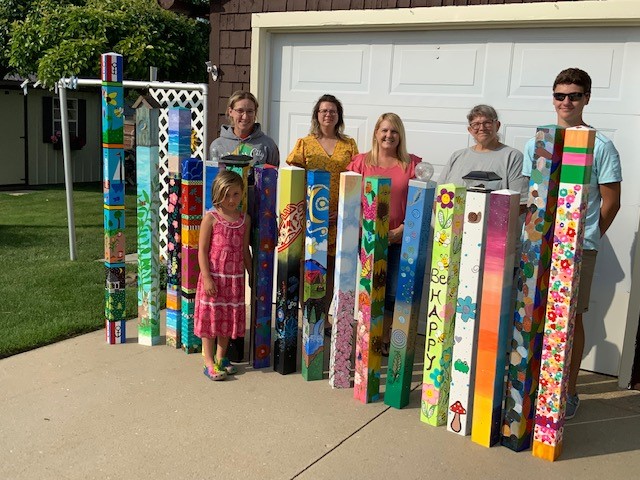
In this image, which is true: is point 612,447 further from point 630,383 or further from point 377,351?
point 377,351

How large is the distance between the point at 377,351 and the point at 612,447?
4.13 ft

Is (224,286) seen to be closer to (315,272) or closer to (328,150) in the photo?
(315,272)

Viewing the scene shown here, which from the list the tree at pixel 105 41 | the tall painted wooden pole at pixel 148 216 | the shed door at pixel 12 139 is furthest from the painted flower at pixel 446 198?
the shed door at pixel 12 139

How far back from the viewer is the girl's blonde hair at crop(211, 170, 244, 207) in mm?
3686

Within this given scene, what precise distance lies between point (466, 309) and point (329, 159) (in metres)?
1.54

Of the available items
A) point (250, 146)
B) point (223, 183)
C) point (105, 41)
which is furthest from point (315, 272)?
point (105, 41)

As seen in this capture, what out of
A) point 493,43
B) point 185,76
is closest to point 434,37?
point 493,43

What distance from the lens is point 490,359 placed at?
313 centimetres

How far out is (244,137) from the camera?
4395mm

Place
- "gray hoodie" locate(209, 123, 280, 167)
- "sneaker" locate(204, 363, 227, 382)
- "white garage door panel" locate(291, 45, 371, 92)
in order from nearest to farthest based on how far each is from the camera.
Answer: "sneaker" locate(204, 363, 227, 382), "gray hoodie" locate(209, 123, 280, 167), "white garage door panel" locate(291, 45, 371, 92)

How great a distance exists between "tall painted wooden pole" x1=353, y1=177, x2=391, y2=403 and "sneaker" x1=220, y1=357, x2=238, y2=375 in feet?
2.65

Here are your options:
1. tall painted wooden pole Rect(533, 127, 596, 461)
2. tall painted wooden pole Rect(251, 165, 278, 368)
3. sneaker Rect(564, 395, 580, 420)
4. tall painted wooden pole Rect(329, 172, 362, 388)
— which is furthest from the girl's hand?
sneaker Rect(564, 395, 580, 420)

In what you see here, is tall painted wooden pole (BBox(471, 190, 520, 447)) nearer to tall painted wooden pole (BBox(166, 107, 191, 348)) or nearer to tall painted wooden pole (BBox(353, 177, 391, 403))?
tall painted wooden pole (BBox(353, 177, 391, 403))

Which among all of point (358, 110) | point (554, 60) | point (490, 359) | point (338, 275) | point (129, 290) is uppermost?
point (554, 60)
